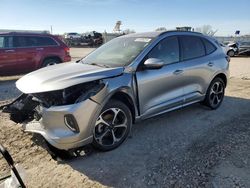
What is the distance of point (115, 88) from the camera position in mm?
3953

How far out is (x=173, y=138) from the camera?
462 cm

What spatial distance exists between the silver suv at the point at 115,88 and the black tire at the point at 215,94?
45mm

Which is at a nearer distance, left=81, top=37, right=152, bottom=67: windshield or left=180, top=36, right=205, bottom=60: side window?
left=81, top=37, right=152, bottom=67: windshield

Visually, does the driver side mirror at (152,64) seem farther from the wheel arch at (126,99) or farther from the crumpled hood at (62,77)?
the wheel arch at (126,99)

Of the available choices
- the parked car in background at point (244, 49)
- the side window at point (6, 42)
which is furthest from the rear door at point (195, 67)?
the parked car in background at point (244, 49)

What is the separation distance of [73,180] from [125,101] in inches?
56.7

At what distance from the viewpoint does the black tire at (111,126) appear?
395 cm

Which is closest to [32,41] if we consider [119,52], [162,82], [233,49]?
[119,52]

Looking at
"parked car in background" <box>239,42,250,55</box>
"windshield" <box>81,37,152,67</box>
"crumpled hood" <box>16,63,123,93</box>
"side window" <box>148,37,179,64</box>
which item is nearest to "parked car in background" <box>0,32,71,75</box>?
"windshield" <box>81,37,152,67</box>

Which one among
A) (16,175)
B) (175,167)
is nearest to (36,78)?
(16,175)

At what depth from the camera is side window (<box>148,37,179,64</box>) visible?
15.5 feet

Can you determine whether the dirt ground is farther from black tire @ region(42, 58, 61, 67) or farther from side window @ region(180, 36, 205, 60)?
black tire @ region(42, 58, 61, 67)

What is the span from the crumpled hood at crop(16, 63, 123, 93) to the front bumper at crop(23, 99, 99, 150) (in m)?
0.29

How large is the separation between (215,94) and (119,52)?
2598 millimetres
